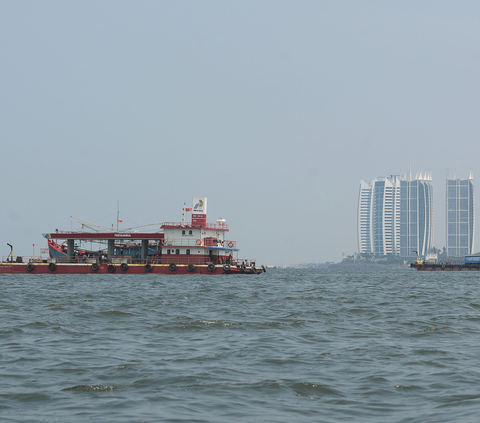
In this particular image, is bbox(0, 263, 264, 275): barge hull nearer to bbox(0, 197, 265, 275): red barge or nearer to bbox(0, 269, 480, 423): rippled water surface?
bbox(0, 197, 265, 275): red barge

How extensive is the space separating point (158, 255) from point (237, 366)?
63301 millimetres

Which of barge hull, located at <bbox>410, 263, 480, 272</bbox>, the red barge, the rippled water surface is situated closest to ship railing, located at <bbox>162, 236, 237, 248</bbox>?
the red barge

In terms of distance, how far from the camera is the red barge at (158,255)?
235ft

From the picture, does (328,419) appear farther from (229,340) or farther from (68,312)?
(68,312)

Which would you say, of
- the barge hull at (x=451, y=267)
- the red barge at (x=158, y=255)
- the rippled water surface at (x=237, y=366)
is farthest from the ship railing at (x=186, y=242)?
the barge hull at (x=451, y=267)

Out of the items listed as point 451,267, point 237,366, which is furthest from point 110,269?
point 451,267

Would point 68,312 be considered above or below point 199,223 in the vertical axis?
below

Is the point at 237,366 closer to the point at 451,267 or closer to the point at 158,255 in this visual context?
the point at 158,255

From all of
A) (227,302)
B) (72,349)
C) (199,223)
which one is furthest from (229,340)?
(199,223)

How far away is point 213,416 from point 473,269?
166 meters

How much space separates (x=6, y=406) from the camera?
451 inches

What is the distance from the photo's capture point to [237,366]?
15.2 metres

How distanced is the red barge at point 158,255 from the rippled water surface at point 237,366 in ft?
145

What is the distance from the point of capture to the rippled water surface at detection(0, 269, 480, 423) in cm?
1129
